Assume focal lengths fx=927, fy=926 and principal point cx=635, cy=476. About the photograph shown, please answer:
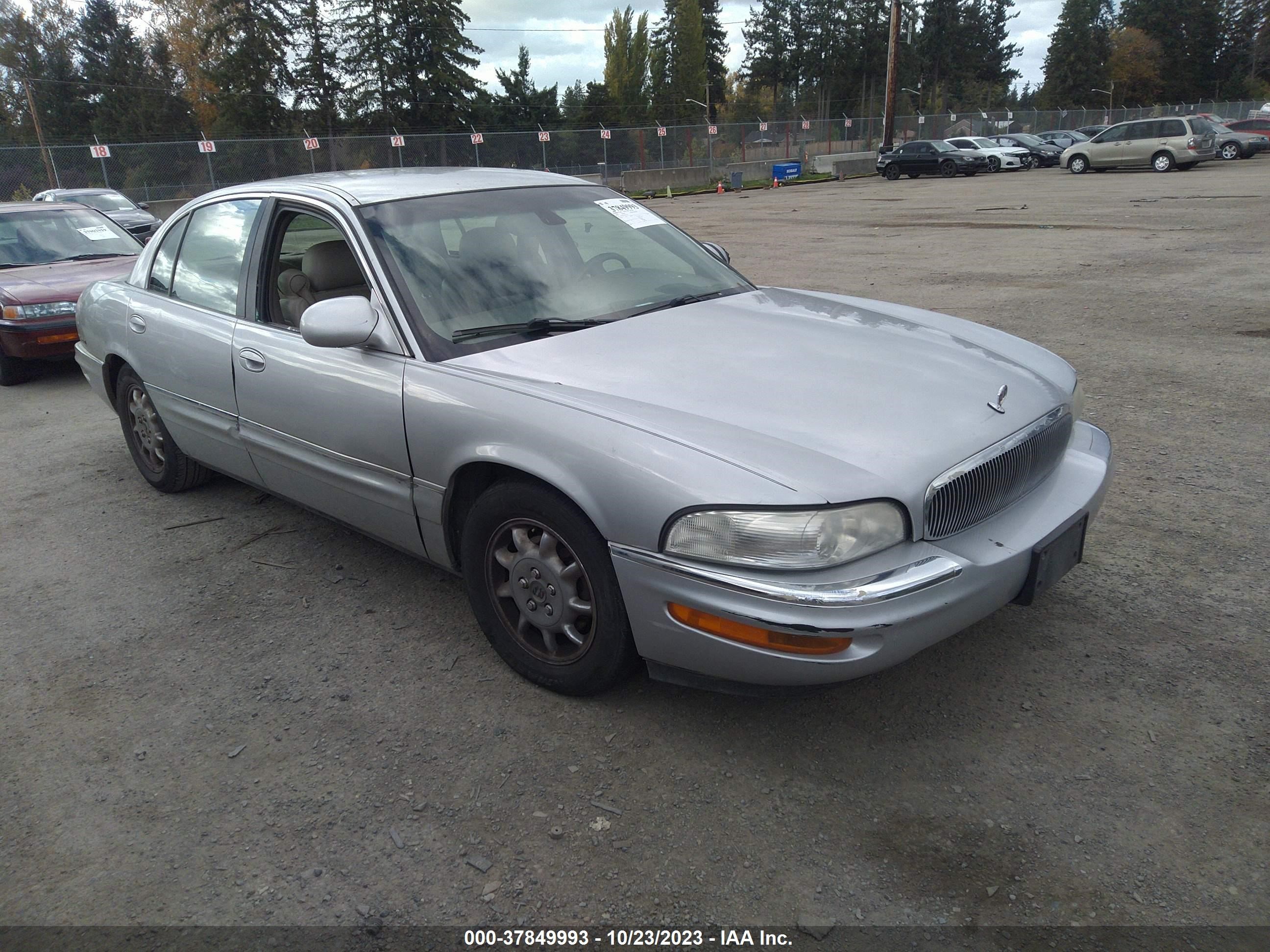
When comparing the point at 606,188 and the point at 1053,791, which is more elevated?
the point at 606,188

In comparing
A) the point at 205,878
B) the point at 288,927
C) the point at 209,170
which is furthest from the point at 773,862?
the point at 209,170

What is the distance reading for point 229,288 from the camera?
4.09 m

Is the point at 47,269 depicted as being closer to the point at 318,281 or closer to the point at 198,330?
the point at 198,330

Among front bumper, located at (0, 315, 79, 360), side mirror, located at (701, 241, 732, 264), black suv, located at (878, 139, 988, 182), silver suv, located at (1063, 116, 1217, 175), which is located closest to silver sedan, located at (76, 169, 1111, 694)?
side mirror, located at (701, 241, 732, 264)

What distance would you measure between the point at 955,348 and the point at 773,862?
76.2 inches

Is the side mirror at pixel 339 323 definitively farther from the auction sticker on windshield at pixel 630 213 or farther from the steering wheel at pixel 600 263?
the auction sticker on windshield at pixel 630 213

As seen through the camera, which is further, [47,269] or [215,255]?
[47,269]

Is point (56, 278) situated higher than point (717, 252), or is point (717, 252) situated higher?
point (717, 252)

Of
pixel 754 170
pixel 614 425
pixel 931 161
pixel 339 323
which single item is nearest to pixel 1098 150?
pixel 931 161

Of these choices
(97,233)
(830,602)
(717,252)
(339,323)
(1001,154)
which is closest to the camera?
(830,602)

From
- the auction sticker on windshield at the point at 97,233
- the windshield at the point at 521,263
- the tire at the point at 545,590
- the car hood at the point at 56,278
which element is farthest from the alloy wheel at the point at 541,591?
the auction sticker on windshield at the point at 97,233

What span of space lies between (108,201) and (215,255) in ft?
40.1

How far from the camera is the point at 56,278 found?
798 cm

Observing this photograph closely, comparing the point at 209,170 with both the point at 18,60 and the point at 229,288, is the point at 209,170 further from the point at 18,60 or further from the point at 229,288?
the point at 18,60
